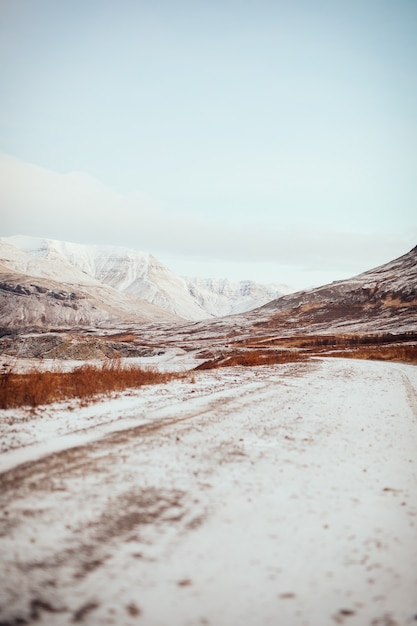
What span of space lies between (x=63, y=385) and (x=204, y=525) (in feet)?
30.1

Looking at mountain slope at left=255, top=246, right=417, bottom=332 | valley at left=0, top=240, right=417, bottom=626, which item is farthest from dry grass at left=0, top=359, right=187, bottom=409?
mountain slope at left=255, top=246, right=417, bottom=332

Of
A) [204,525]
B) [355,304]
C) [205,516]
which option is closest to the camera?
[204,525]

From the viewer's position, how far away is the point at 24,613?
2473mm

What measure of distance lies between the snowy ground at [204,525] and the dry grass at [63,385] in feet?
7.42

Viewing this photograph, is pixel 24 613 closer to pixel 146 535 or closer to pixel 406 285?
pixel 146 535

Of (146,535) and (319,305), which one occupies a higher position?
(319,305)

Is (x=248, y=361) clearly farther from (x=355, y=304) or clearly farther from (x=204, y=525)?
(x=355, y=304)

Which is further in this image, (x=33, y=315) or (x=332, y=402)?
(x=33, y=315)

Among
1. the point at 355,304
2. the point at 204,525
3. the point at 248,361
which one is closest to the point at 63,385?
the point at 204,525

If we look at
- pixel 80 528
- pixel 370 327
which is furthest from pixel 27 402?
pixel 370 327

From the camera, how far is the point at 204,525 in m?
3.65

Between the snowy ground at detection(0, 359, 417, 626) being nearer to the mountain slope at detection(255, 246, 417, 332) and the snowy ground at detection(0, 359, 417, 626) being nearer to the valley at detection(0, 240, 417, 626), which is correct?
the valley at detection(0, 240, 417, 626)

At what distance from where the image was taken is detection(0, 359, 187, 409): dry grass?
370 inches

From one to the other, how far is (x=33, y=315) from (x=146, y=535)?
196 m
